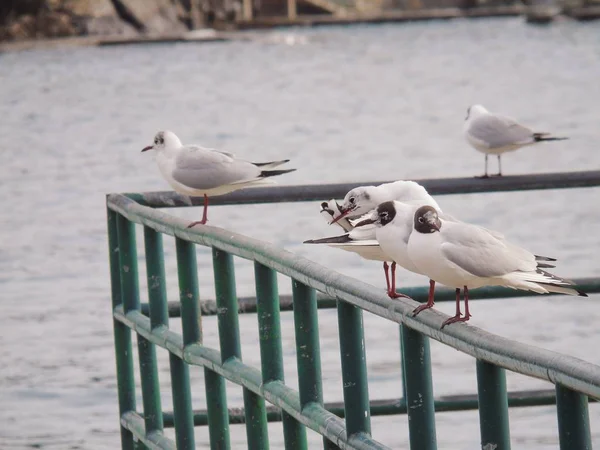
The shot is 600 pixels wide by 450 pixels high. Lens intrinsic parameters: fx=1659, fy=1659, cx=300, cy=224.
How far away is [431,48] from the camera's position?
79.4m

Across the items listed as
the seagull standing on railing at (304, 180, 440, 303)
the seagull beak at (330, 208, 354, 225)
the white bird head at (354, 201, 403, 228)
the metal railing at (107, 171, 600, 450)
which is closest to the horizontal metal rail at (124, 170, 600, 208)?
the metal railing at (107, 171, 600, 450)

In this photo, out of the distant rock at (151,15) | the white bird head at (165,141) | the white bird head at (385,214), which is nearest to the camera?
the white bird head at (385,214)

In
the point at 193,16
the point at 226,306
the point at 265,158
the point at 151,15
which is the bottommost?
the point at 265,158

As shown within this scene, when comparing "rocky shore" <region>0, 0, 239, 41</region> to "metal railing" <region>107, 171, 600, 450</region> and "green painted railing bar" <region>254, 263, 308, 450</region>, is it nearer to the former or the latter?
"metal railing" <region>107, 171, 600, 450</region>

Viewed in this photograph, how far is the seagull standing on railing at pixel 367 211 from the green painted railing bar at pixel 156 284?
2.25 feet

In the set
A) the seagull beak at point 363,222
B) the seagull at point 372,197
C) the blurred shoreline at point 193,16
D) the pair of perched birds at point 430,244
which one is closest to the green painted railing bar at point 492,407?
the pair of perched birds at point 430,244

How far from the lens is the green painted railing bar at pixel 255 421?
3.49m

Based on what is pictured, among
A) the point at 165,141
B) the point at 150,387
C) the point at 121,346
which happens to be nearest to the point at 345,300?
the point at 150,387

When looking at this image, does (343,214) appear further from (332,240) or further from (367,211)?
(332,240)

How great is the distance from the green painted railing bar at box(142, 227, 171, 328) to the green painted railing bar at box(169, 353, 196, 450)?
165mm

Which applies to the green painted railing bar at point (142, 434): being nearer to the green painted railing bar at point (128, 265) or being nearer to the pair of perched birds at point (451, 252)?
the green painted railing bar at point (128, 265)

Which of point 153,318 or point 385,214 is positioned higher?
point 385,214

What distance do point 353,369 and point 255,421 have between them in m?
0.62

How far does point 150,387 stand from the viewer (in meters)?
4.29
